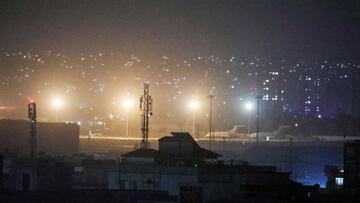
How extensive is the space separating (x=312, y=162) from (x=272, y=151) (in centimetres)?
642

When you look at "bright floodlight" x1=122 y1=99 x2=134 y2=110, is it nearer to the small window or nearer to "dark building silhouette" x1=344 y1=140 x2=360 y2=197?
the small window

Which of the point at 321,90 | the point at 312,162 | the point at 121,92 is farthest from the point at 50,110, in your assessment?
the point at 321,90

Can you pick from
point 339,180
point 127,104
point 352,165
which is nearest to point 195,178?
point 352,165

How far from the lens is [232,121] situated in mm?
120188

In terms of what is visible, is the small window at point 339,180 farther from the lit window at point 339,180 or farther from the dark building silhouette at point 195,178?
the dark building silhouette at point 195,178

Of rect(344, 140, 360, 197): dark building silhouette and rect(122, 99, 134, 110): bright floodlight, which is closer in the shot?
rect(344, 140, 360, 197): dark building silhouette

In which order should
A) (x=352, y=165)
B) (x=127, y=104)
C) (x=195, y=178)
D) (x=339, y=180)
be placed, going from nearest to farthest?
1. (x=195, y=178)
2. (x=352, y=165)
3. (x=339, y=180)
4. (x=127, y=104)

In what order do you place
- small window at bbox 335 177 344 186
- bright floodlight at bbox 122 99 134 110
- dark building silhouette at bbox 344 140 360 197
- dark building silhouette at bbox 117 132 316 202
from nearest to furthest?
dark building silhouette at bbox 117 132 316 202
dark building silhouette at bbox 344 140 360 197
small window at bbox 335 177 344 186
bright floodlight at bbox 122 99 134 110

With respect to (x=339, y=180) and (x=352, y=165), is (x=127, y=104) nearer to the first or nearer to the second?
(x=339, y=180)

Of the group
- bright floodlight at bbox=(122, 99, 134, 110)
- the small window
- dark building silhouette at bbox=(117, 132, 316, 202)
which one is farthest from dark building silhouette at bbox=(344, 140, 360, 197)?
bright floodlight at bbox=(122, 99, 134, 110)

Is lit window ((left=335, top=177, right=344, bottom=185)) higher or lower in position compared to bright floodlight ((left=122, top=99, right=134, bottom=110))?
lower

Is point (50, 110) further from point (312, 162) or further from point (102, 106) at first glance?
point (312, 162)

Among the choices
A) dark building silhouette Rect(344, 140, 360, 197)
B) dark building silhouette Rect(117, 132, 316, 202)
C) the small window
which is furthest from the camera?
the small window

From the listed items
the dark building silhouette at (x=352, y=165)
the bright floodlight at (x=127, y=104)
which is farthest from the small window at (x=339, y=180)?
the bright floodlight at (x=127, y=104)
